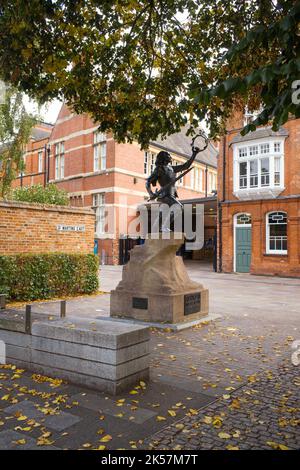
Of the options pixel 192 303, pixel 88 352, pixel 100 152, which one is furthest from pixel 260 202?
pixel 88 352

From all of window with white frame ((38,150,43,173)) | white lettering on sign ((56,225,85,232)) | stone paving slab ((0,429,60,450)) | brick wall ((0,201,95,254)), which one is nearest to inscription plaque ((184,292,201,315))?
stone paving slab ((0,429,60,450))

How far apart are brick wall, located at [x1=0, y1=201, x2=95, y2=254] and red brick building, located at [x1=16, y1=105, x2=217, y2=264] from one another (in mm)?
15453

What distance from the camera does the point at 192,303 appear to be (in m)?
8.97

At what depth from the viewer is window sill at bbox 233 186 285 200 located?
21.7 metres

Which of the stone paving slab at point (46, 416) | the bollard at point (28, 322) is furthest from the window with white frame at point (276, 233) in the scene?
the stone paving slab at point (46, 416)

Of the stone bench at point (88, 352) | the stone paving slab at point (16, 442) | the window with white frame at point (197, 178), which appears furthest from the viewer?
the window with white frame at point (197, 178)

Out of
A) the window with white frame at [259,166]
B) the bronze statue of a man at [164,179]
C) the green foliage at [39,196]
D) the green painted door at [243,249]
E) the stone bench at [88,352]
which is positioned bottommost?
the stone bench at [88,352]

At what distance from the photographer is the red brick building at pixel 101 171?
30.3 m

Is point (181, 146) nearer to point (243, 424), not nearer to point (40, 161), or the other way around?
point (40, 161)

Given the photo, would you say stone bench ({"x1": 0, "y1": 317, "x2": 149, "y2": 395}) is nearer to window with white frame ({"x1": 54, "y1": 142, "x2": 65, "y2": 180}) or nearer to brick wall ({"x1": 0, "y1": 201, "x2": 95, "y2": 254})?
brick wall ({"x1": 0, "y1": 201, "x2": 95, "y2": 254})

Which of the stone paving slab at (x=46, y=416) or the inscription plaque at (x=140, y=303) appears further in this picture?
the inscription plaque at (x=140, y=303)

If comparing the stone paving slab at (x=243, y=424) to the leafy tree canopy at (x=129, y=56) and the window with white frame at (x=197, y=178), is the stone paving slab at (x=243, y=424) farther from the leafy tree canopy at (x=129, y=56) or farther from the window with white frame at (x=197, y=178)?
the window with white frame at (x=197, y=178)

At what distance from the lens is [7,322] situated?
5.64 metres

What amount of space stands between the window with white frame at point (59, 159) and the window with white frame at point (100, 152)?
15.7ft
